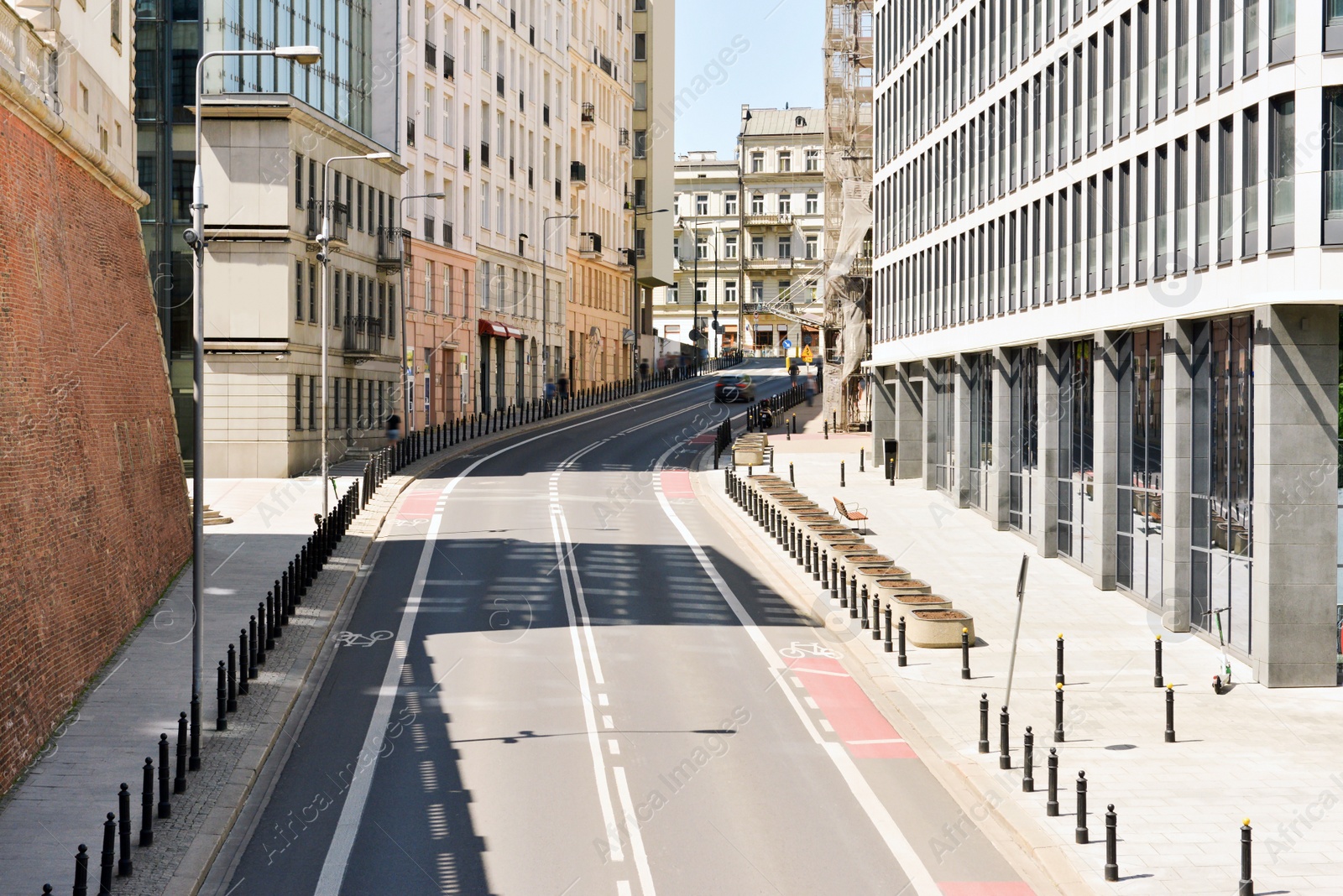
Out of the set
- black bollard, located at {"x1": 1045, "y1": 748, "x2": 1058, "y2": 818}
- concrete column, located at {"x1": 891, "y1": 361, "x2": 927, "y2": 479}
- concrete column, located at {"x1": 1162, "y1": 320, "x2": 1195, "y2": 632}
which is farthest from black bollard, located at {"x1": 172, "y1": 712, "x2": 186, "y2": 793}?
concrete column, located at {"x1": 891, "y1": 361, "x2": 927, "y2": 479}

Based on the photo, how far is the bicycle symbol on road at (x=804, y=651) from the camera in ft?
85.0

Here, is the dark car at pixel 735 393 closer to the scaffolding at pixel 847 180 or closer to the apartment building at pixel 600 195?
the apartment building at pixel 600 195

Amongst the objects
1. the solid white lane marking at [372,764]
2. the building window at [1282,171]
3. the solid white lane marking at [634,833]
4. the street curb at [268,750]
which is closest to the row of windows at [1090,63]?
the building window at [1282,171]

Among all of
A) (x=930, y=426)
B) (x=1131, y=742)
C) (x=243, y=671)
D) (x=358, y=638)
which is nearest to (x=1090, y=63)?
(x=930, y=426)

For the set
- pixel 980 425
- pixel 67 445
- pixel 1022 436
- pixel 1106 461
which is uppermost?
pixel 980 425

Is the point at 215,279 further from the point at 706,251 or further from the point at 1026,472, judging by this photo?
the point at 706,251

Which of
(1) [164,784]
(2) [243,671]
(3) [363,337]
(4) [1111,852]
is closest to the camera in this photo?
(4) [1111,852]

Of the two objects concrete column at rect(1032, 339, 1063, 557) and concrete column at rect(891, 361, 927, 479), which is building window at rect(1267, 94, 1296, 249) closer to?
concrete column at rect(1032, 339, 1063, 557)

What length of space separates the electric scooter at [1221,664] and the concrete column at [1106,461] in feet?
17.8

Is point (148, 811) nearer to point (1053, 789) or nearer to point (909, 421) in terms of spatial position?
point (1053, 789)

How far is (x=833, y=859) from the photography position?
51.0 ft

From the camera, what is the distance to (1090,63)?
114ft

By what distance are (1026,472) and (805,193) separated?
101287mm

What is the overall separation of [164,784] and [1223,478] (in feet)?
61.3
